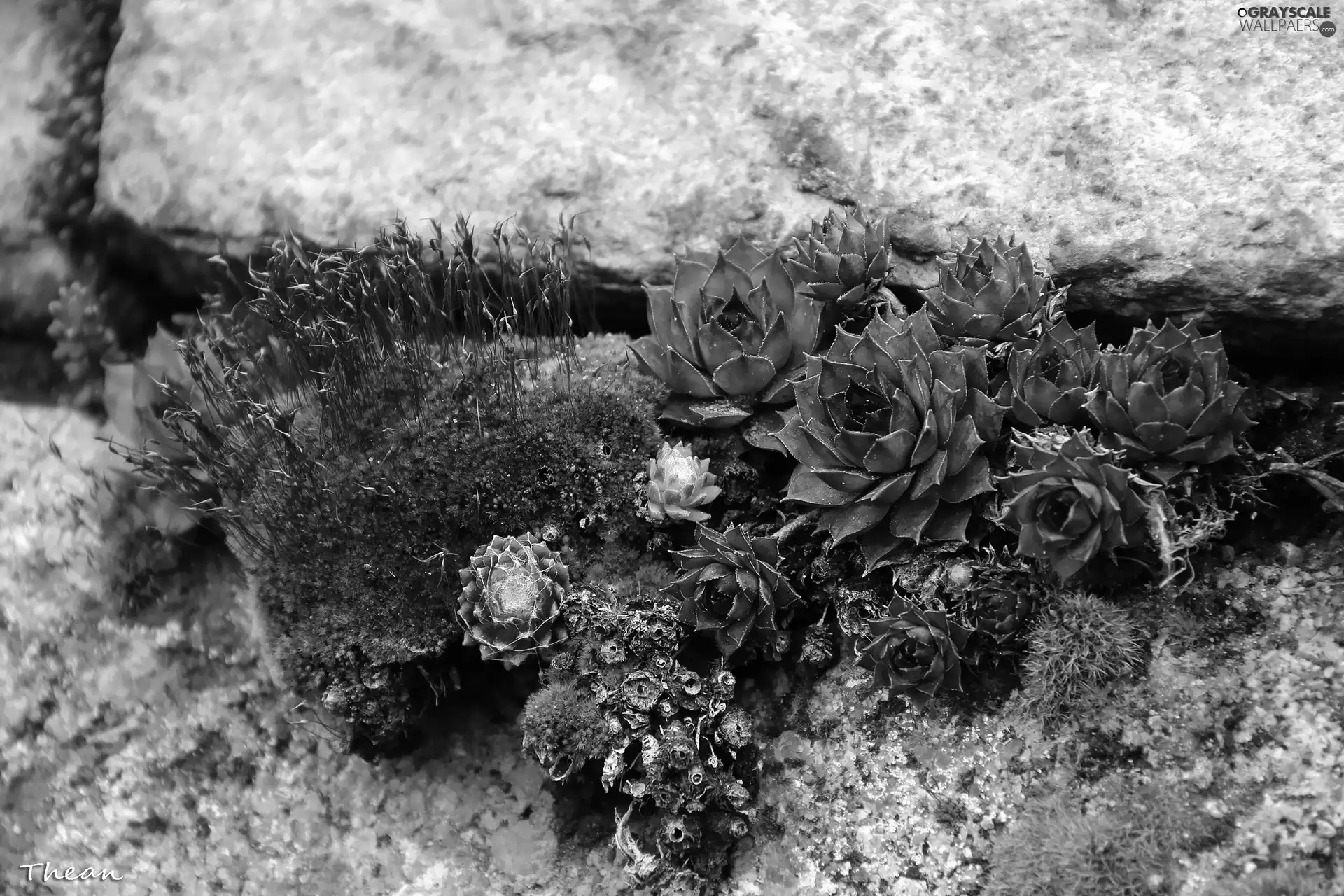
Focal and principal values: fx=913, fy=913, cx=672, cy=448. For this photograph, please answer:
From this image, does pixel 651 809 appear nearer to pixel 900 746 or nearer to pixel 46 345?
pixel 900 746

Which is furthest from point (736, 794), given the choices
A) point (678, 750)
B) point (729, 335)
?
point (729, 335)

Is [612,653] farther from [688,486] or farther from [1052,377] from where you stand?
[1052,377]

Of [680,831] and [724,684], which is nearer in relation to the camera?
[680,831]

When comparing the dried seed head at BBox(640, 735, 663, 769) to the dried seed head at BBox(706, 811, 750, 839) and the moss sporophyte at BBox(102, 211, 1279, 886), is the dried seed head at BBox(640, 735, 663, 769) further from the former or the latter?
the dried seed head at BBox(706, 811, 750, 839)

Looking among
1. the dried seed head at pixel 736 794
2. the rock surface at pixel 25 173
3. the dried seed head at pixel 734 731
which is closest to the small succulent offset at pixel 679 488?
the dried seed head at pixel 734 731

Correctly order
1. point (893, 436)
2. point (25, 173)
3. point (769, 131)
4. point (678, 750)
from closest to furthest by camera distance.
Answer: point (893, 436), point (678, 750), point (769, 131), point (25, 173)

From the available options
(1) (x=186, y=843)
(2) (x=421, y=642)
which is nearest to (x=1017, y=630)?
(2) (x=421, y=642)
